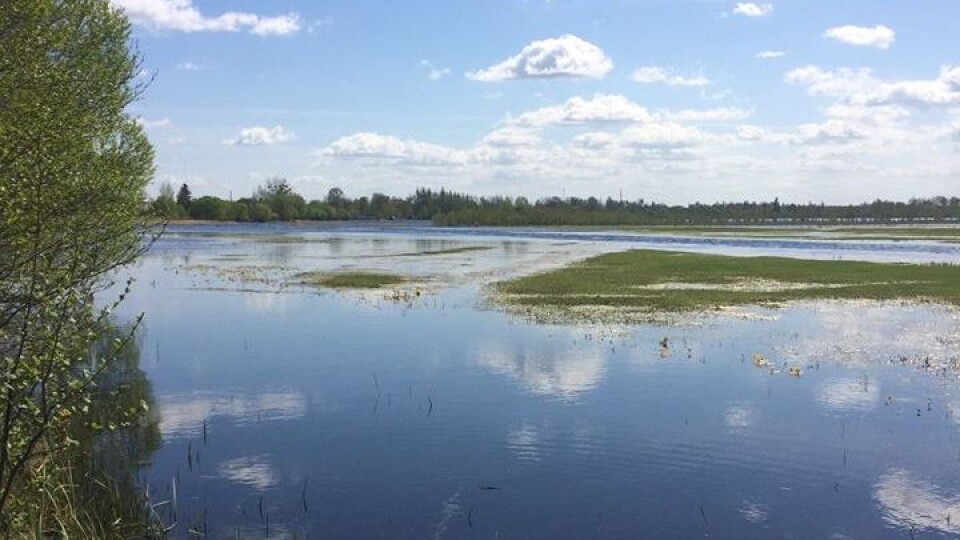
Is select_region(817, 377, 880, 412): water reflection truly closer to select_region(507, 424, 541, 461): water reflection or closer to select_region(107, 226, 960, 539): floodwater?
select_region(107, 226, 960, 539): floodwater

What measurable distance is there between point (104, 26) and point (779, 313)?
1117 inches

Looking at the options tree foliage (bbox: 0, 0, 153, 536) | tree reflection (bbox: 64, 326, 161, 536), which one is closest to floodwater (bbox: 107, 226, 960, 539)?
tree reflection (bbox: 64, 326, 161, 536)

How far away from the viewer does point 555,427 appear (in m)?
19.2

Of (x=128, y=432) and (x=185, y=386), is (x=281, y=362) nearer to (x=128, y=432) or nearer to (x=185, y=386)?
(x=185, y=386)

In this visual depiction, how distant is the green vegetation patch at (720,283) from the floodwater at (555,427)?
6.94m

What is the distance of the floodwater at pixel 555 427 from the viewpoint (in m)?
14.2

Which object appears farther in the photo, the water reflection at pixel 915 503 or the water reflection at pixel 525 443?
the water reflection at pixel 525 443

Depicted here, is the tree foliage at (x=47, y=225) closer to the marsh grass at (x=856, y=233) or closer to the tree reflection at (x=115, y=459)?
the tree reflection at (x=115, y=459)

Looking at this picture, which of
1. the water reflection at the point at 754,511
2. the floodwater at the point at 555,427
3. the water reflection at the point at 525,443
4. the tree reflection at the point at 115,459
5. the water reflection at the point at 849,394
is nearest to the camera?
the tree reflection at the point at 115,459

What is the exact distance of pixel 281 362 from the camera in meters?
26.8

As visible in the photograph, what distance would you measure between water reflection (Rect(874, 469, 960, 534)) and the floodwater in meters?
0.05

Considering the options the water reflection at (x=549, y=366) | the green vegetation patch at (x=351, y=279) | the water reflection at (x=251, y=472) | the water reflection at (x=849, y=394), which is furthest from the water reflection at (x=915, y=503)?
the green vegetation patch at (x=351, y=279)

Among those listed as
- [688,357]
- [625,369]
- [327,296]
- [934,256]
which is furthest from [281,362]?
[934,256]

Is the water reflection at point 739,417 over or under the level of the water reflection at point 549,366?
under
